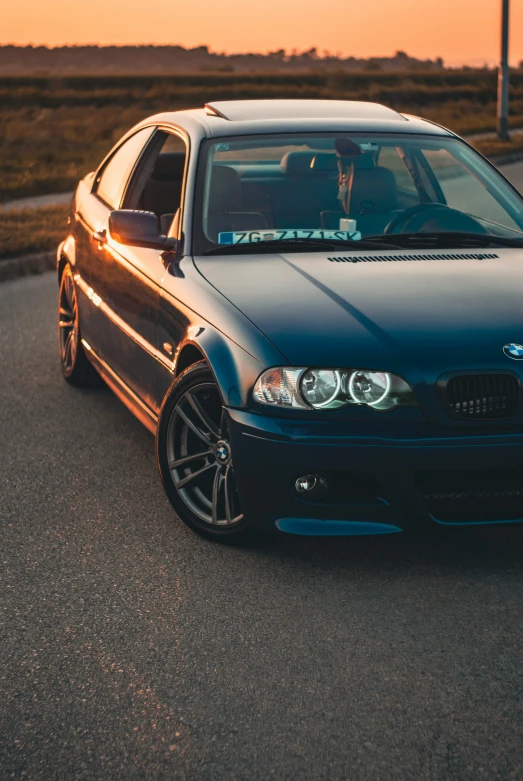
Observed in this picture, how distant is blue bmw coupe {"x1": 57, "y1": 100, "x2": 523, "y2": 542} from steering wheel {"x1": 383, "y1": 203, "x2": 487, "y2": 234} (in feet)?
0.04

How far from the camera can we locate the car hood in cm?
405

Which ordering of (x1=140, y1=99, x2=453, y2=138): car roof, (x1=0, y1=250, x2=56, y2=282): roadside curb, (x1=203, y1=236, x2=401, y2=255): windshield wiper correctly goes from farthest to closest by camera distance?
1. (x1=0, y1=250, x2=56, y2=282): roadside curb
2. (x1=140, y1=99, x2=453, y2=138): car roof
3. (x1=203, y1=236, x2=401, y2=255): windshield wiper

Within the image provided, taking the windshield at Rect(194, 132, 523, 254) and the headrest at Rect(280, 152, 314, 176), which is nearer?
the windshield at Rect(194, 132, 523, 254)

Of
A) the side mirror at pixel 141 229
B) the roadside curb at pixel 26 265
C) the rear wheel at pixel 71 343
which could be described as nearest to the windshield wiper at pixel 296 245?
the side mirror at pixel 141 229

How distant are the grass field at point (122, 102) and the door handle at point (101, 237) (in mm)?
11862

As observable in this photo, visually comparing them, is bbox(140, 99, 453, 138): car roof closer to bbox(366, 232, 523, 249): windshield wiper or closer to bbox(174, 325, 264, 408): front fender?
bbox(366, 232, 523, 249): windshield wiper

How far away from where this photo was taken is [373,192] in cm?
555

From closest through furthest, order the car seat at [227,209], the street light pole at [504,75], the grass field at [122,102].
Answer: the car seat at [227,209] < the grass field at [122,102] < the street light pole at [504,75]

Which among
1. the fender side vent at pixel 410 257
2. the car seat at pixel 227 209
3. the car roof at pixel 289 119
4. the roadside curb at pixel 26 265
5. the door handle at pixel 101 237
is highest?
the car roof at pixel 289 119

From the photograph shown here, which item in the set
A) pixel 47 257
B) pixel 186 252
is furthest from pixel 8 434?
pixel 47 257

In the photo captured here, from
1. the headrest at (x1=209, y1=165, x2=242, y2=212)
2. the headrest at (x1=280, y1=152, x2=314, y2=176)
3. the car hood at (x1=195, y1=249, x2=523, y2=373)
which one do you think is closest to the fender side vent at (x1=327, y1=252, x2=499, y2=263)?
the car hood at (x1=195, y1=249, x2=523, y2=373)

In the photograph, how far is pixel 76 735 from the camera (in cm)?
307

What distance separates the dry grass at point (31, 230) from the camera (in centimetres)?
1239

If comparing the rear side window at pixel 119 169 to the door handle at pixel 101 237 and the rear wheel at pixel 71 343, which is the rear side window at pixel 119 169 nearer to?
the door handle at pixel 101 237
